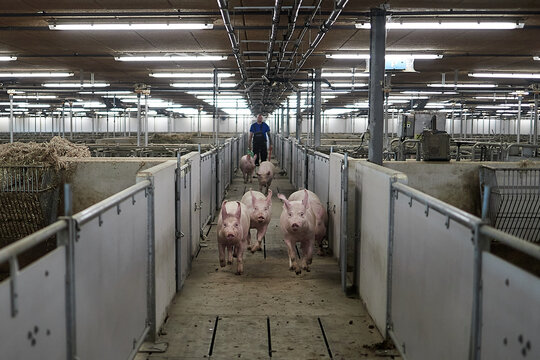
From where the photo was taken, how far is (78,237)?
2771mm

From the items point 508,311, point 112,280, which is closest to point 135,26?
point 112,280

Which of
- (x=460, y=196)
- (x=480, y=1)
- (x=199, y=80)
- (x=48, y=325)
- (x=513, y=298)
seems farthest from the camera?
(x=199, y=80)

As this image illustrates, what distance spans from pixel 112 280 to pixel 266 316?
2.52 meters

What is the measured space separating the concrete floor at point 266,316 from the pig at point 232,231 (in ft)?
0.72

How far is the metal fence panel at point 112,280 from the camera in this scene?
2.88 m

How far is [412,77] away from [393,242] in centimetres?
1618

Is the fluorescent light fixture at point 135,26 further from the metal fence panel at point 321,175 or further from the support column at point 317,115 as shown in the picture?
the support column at point 317,115

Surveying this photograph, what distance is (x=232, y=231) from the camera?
272 inches

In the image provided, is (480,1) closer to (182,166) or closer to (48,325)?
(182,166)

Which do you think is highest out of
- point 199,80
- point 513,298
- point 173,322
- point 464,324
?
point 199,80

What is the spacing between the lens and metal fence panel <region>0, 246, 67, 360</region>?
201 cm

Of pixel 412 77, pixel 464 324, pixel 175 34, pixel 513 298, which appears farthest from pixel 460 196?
pixel 412 77

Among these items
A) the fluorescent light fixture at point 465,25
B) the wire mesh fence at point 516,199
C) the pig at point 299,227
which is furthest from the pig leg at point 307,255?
the fluorescent light fixture at point 465,25

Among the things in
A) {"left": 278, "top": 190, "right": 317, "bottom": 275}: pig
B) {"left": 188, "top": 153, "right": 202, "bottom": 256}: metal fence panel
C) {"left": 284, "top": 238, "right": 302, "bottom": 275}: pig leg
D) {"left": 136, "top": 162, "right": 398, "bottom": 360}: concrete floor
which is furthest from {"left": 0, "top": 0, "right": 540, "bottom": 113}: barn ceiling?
{"left": 136, "top": 162, "right": 398, "bottom": 360}: concrete floor
